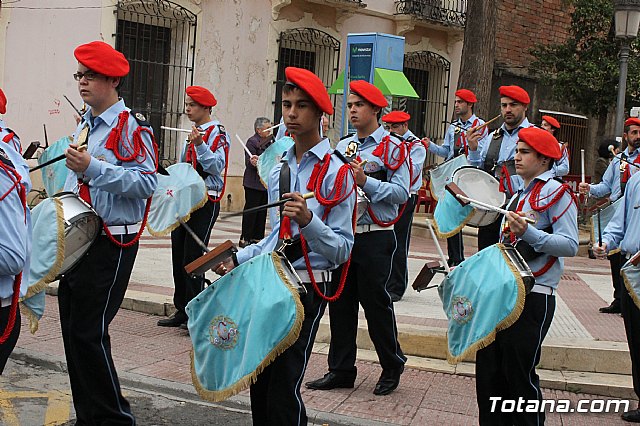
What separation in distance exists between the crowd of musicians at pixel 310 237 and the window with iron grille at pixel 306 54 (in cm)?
1223

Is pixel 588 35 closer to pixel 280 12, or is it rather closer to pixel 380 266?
pixel 280 12

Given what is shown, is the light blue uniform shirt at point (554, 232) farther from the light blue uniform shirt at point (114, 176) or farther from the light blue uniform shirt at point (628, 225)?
the light blue uniform shirt at point (114, 176)

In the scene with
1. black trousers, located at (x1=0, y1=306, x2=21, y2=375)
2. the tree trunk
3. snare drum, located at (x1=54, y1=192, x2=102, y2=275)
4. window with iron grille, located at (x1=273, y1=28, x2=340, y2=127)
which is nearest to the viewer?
black trousers, located at (x1=0, y1=306, x2=21, y2=375)

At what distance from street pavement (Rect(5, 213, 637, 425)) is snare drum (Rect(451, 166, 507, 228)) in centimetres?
102

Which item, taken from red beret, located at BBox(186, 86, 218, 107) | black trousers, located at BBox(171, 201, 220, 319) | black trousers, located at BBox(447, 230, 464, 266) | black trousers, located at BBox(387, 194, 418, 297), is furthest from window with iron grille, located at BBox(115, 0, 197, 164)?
black trousers, located at BBox(171, 201, 220, 319)

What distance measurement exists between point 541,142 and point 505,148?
13.0ft

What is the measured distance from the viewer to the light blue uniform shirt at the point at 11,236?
3812mm

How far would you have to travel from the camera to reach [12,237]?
3.84m

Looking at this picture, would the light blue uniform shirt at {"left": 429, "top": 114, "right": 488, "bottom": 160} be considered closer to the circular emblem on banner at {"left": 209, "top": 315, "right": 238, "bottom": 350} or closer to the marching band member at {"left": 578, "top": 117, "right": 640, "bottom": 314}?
the marching band member at {"left": 578, "top": 117, "right": 640, "bottom": 314}

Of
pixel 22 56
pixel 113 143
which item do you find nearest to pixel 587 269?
pixel 22 56

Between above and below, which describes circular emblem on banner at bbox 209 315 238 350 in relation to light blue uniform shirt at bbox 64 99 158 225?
below

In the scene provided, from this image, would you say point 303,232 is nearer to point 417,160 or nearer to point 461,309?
point 461,309

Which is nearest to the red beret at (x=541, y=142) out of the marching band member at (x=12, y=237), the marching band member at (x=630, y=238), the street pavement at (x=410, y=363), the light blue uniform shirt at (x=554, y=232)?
the light blue uniform shirt at (x=554, y=232)

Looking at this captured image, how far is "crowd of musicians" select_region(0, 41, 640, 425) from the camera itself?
440 cm
